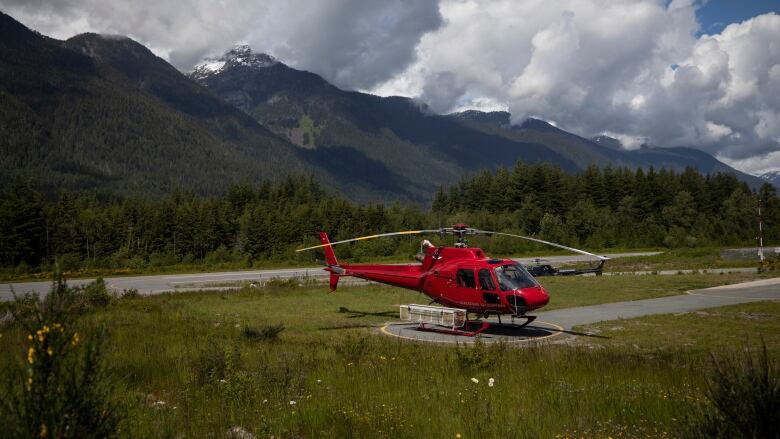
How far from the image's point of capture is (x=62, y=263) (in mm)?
4301

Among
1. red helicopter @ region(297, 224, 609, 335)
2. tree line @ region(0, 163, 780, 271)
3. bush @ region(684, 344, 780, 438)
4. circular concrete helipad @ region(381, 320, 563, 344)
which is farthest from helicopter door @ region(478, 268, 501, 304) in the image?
tree line @ region(0, 163, 780, 271)

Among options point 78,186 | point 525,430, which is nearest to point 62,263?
point 525,430

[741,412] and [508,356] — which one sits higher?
[741,412]

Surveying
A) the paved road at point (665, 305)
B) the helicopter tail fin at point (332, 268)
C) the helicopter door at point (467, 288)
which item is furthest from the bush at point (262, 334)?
the paved road at point (665, 305)

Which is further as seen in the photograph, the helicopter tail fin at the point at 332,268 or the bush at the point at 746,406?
the helicopter tail fin at the point at 332,268

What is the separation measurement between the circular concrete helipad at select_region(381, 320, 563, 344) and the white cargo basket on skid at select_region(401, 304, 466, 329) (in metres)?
0.34

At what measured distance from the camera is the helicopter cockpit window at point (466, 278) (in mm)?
15293

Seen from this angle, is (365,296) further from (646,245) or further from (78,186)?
(78,186)

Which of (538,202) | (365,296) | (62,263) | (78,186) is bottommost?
(365,296)

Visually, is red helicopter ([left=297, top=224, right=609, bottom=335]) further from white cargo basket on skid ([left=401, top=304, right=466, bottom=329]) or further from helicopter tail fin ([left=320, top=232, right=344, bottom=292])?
helicopter tail fin ([left=320, top=232, right=344, bottom=292])

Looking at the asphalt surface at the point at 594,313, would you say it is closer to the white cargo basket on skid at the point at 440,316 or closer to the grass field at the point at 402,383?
the white cargo basket on skid at the point at 440,316

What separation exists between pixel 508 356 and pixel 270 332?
20.0 ft

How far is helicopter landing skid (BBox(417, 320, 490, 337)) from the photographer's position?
15109 millimetres

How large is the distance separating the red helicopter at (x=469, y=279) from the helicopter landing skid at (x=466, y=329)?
0.22 feet
